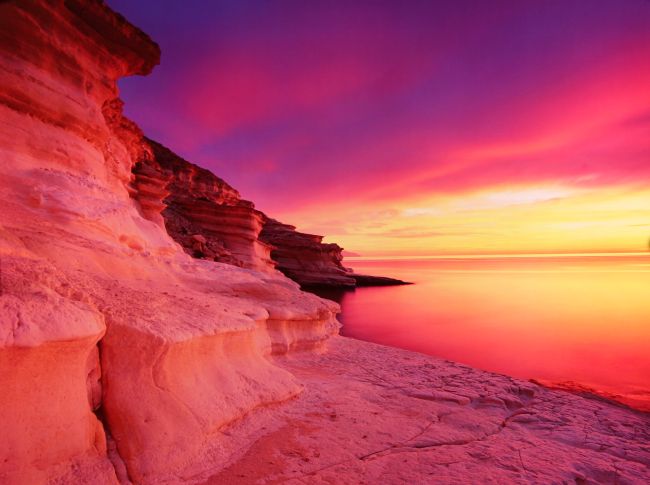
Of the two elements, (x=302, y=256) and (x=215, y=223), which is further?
(x=302, y=256)

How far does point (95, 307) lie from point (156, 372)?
860 mm

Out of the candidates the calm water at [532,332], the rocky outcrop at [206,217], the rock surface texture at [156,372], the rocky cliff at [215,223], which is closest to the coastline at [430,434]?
the rock surface texture at [156,372]

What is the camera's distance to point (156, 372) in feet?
11.5

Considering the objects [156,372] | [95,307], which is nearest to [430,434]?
[156,372]

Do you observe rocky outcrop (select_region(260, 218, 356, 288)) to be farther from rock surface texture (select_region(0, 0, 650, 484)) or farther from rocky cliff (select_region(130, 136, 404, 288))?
rock surface texture (select_region(0, 0, 650, 484))

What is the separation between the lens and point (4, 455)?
94.8 inches

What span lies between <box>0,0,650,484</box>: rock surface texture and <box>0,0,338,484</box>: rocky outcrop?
18mm

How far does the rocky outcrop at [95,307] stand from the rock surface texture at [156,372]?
18 millimetres

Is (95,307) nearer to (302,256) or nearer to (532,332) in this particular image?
(532,332)

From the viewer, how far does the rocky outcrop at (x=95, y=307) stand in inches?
107

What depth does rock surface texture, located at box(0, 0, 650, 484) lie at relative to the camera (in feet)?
9.32

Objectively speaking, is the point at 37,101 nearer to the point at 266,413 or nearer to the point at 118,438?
the point at 118,438

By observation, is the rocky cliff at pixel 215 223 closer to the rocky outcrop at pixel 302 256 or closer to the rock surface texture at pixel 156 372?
the rocky outcrop at pixel 302 256

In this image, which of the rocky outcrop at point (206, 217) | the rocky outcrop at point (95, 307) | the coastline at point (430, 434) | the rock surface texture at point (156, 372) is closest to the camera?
the rocky outcrop at point (95, 307)
